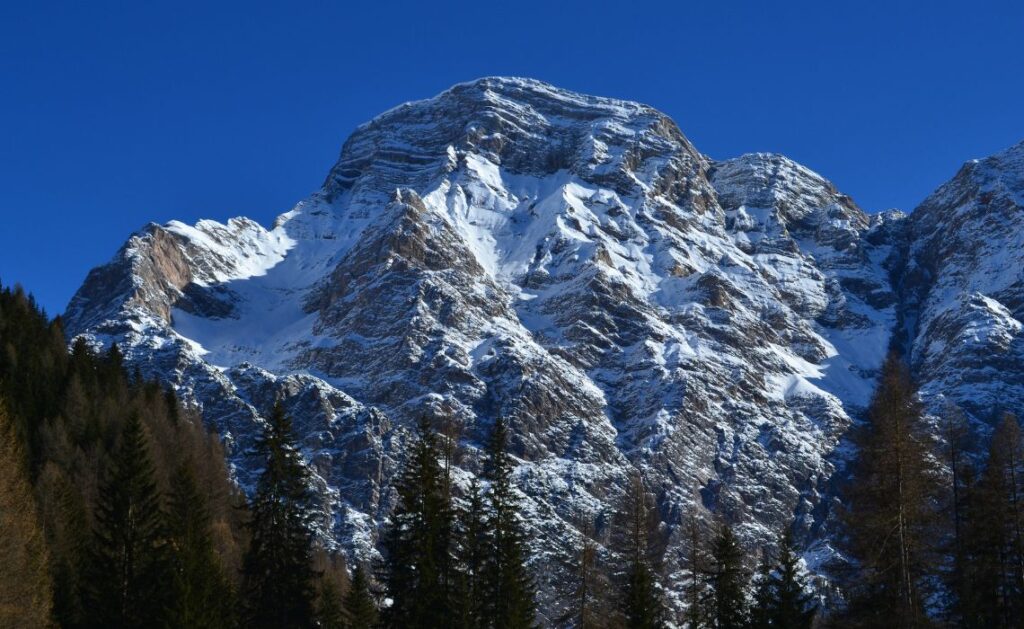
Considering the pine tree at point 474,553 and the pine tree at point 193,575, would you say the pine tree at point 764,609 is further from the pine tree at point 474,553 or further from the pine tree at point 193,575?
the pine tree at point 193,575

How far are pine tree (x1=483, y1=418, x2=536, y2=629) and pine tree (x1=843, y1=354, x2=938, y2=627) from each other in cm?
1931

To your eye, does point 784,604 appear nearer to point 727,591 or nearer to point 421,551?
point 727,591

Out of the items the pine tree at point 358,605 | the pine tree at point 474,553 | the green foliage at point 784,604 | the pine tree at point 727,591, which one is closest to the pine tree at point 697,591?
the pine tree at point 727,591

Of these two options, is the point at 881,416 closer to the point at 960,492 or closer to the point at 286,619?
the point at 960,492

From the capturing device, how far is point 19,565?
4431 centimetres

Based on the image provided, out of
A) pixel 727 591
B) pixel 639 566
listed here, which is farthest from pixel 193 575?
pixel 727 591

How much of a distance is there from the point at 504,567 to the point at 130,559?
1760 cm

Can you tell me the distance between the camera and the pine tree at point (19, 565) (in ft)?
143

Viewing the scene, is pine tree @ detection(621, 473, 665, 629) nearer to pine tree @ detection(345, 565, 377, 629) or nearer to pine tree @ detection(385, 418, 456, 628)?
pine tree @ detection(385, 418, 456, 628)

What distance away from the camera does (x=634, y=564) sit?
60.3 meters

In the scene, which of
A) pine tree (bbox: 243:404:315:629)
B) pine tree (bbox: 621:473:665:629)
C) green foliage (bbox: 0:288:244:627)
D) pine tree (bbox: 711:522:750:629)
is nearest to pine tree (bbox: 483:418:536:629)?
pine tree (bbox: 621:473:665:629)

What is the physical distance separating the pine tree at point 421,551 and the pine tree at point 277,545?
4.23 meters

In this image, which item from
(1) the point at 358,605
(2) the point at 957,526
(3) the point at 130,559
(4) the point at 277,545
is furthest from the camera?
(1) the point at 358,605

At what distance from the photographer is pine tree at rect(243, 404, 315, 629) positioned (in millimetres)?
56031
